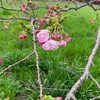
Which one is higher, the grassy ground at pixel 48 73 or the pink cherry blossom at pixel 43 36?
the pink cherry blossom at pixel 43 36

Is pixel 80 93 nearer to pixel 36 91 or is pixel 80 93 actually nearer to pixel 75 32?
pixel 36 91

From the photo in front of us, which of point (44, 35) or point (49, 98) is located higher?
point (44, 35)

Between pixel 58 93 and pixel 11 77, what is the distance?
641 millimetres

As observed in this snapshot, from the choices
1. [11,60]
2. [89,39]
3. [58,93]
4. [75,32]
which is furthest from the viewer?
[75,32]

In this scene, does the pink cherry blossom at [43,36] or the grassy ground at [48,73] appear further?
the grassy ground at [48,73]

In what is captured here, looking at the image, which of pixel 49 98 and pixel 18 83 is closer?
pixel 49 98

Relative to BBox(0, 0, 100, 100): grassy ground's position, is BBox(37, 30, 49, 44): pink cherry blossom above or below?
above

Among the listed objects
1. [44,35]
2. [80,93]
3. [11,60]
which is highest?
[44,35]

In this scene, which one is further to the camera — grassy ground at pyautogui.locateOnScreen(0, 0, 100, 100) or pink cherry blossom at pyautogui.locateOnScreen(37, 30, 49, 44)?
grassy ground at pyautogui.locateOnScreen(0, 0, 100, 100)

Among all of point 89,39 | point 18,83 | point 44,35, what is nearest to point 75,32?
point 89,39

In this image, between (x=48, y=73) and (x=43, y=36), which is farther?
(x=48, y=73)

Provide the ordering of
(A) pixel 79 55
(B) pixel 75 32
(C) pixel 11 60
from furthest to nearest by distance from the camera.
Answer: (B) pixel 75 32
(A) pixel 79 55
(C) pixel 11 60

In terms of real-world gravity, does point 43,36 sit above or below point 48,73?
above

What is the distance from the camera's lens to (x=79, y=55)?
3.40 meters
